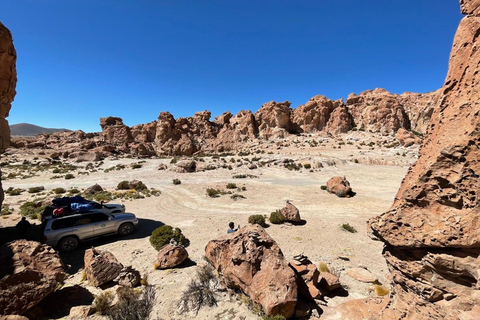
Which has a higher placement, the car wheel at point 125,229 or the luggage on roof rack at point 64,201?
the luggage on roof rack at point 64,201

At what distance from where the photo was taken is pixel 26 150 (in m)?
66.4

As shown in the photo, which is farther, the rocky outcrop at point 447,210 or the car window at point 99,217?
the car window at point 99,217

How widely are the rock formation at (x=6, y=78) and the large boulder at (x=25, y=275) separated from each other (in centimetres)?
580

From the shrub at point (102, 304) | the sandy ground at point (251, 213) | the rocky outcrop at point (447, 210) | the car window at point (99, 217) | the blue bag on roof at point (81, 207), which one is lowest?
the sandy ground at point (251, 213)

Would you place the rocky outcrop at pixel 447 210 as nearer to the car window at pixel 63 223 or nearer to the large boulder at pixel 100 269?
the large boulder at pixel 100 269

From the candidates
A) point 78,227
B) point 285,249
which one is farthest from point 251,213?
point 78,227

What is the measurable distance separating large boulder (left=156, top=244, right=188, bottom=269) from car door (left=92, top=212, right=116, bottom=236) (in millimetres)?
4747

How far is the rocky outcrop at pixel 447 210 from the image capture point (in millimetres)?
3289

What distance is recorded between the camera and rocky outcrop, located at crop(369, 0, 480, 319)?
129 inches

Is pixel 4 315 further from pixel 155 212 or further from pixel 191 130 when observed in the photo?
pixel 191 130

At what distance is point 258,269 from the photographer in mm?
6145

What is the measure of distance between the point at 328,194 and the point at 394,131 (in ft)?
194

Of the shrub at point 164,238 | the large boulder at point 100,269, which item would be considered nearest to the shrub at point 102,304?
the large boulder at point 100,269

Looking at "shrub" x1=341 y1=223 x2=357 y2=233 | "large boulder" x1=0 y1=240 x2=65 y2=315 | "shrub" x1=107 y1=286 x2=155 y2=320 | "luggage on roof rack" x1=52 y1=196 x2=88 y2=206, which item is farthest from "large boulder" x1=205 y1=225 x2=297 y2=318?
"luggage on roof rack" x1=52 y1=196 x2=88 y2=206
